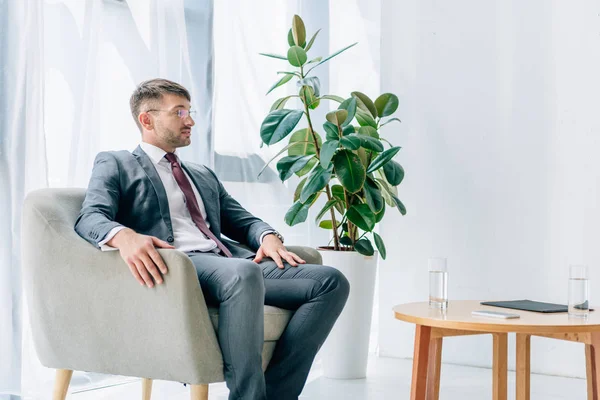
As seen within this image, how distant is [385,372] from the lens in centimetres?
357

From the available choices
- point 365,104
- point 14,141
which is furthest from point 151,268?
point 365,104

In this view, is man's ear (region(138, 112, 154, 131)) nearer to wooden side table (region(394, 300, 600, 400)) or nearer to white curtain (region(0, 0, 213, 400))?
white curtain (region(0, 0, 213, 400))

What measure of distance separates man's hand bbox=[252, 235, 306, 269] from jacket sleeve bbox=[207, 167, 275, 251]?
0.10 meters

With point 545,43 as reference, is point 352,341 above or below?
below

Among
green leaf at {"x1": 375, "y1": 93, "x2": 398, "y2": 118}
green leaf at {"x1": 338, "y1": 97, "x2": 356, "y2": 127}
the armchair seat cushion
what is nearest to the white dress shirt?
the armchair seat cushion

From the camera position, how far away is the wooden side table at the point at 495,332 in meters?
1.90

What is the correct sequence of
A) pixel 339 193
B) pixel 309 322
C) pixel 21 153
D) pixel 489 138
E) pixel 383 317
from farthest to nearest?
pixel 383 317, pixel 489 138, pixel 339 193, pixel 21 153, pixel 309 322

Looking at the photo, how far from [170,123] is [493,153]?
1.84 m

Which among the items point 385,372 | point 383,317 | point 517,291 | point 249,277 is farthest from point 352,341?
point 249,277

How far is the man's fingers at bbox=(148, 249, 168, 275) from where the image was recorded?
1938 millimetres

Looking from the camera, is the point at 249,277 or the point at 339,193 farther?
the point at 339,193

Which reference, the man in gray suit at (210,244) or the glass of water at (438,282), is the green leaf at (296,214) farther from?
the glass of water at (438,282)

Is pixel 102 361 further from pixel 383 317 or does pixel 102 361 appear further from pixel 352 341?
pixel 383 317

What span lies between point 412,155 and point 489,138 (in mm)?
421
